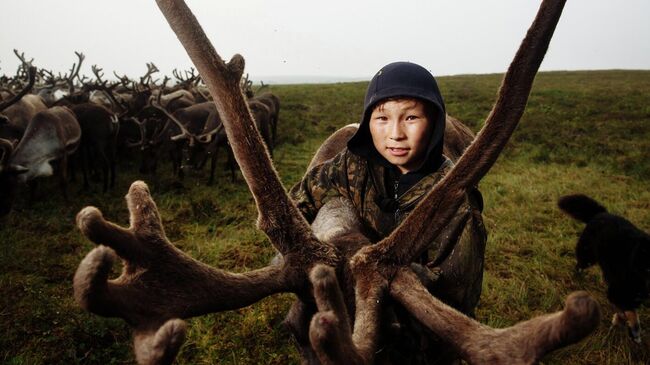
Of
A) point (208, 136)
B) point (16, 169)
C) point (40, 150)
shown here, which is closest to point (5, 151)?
point (16, 169)

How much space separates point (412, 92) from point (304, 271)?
0.93 m

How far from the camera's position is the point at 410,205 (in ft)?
6.05

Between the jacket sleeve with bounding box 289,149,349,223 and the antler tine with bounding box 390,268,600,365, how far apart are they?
2.22 ft

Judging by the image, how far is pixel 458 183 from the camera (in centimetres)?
157

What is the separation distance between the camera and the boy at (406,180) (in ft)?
5.15

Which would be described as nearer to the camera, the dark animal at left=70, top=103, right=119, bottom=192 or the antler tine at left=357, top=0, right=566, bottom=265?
the antler tine at left=357, top=0, right=566, bottom=265

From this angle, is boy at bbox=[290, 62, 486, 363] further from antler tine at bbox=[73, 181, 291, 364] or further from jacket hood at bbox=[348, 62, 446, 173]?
antler tine at bbox=[73, 181, 291, 364]

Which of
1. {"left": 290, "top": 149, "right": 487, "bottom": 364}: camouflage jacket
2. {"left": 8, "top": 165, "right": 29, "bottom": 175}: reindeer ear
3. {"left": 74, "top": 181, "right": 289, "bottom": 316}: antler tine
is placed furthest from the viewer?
{"left": 8, "top": 165, "right": 29, "bottom": 175}: reindeer ear

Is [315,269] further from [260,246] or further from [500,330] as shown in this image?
[260,246]

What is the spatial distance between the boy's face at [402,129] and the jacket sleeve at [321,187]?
30cm

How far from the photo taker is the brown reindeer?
1019 millimetres

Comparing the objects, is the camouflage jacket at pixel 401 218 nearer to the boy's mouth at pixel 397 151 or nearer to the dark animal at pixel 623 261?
the boy's mouth at pixel 397 151

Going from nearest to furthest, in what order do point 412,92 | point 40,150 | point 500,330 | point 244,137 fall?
1. point 500,330
2. point 244,137
3. point 412,92
4. point 40,150

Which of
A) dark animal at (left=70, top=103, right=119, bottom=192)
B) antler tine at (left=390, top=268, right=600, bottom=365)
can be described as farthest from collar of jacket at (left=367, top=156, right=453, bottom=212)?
dark animal at (left=70, top=103, right=119, bottom=192)
